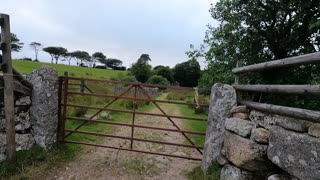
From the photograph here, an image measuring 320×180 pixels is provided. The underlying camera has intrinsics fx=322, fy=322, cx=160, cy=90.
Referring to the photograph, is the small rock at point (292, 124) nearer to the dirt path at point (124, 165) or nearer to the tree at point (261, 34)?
the dirt path at point (124, 165)

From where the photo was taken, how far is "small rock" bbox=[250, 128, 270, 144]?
195 inches

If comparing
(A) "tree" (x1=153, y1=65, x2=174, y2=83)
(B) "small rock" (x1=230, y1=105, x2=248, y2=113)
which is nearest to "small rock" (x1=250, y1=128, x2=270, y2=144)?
(B) "small rock" (x1=230, y1=105, x2=248, y2=113)

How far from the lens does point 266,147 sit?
196 inches

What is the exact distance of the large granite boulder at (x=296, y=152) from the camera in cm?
358

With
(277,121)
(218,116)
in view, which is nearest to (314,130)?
(277,121)

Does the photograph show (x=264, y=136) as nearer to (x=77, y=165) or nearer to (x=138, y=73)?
(x=77, y=165)

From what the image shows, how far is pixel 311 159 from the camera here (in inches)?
143

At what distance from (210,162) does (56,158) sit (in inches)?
130

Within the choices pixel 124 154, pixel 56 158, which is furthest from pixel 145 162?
pixel 56 158

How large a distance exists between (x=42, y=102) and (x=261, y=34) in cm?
829

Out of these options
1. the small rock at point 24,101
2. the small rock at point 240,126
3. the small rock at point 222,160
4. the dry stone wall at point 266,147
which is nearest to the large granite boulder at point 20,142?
the small rock at point 24,101

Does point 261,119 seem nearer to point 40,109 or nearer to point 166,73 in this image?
point 40,109

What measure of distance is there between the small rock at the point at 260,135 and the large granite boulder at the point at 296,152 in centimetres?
31

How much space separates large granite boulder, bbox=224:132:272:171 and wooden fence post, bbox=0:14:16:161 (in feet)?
14.0
